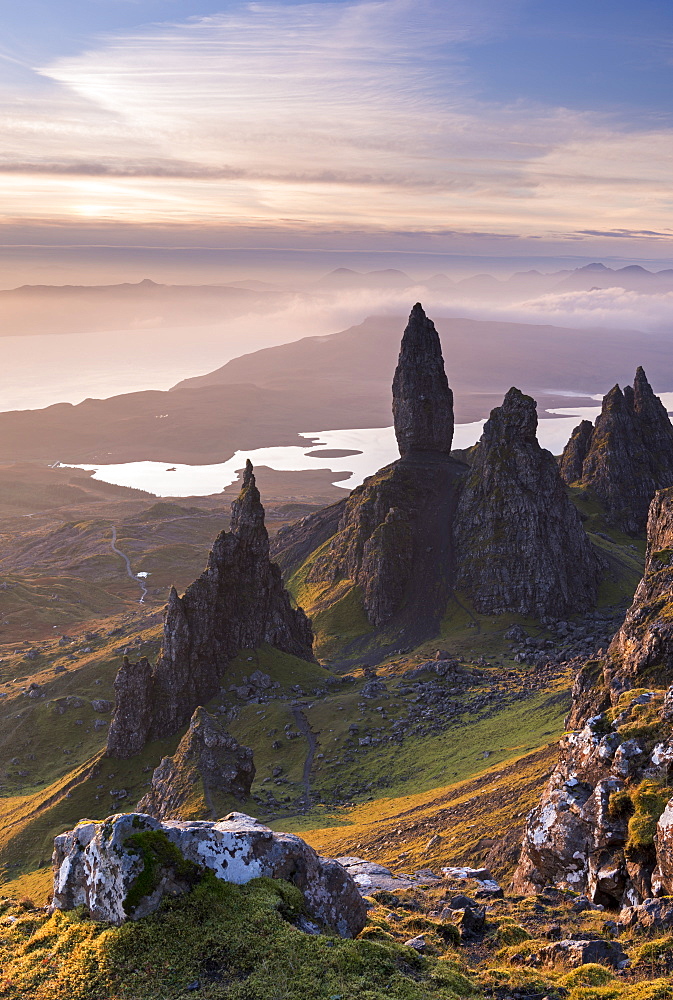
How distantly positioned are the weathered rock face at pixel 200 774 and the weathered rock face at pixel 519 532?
3699 inches

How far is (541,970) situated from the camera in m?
27.8

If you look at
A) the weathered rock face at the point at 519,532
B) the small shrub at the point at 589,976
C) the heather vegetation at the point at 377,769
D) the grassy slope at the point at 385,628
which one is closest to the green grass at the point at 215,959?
the heather vegetation at the point at 377,769

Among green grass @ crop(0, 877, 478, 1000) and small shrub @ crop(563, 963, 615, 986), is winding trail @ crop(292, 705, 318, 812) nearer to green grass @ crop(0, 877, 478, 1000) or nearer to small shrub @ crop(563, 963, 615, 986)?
green grass @ crop(0, 877, 478, 1000)

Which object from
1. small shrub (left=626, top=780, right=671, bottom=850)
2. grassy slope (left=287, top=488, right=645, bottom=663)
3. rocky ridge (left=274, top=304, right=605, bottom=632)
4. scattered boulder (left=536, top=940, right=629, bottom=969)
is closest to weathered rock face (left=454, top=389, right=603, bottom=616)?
rocky ridge (left=274, top=304, right=605, bottom=632)

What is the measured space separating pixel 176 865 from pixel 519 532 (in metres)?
155

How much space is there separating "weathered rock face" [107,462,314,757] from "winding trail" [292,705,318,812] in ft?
47.4

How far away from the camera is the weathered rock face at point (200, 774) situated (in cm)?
8025

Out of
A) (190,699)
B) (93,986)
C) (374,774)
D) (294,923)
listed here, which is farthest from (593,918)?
(190,699)

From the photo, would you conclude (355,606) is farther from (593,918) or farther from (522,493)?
(593,918)

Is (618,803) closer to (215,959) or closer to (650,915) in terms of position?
(650,915)

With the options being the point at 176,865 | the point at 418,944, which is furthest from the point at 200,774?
the point at 176,865

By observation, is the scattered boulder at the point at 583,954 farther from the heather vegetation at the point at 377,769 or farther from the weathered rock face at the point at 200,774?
the weathered rock face at the point at 200,774

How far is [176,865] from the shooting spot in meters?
25.8

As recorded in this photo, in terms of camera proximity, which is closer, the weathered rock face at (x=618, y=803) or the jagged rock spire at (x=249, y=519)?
the weathered rock face at (x=618, y=803)
